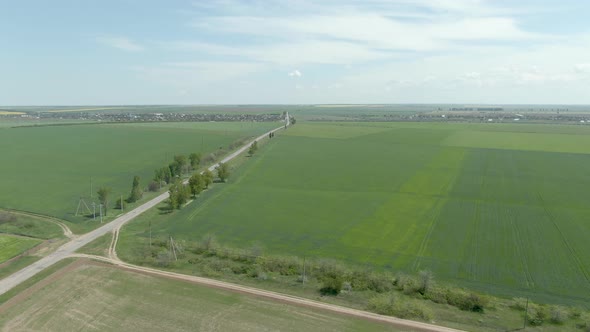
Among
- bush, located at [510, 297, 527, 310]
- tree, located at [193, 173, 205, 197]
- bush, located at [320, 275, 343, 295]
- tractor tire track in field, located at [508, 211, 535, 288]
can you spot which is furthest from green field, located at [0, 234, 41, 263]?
tractor tire track in field, located at [508, 211, 535, 288]

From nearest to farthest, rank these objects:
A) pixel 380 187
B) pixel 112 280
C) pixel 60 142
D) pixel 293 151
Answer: pixel 112 280
pixel 380 187
pixel 293 151
pixel 60 142

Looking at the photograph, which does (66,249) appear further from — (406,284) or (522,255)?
(522,255)

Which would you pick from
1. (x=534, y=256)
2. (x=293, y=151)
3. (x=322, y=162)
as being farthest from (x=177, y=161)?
(x=534, y=256)

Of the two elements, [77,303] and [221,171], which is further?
[221,171]

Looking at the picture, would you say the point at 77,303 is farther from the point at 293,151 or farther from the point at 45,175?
the point at 293,151

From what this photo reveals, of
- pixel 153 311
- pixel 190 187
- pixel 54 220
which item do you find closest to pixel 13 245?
pixel 54 220

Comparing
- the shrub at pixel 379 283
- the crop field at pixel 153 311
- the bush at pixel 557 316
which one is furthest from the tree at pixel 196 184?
the bush at pixel 557 316
